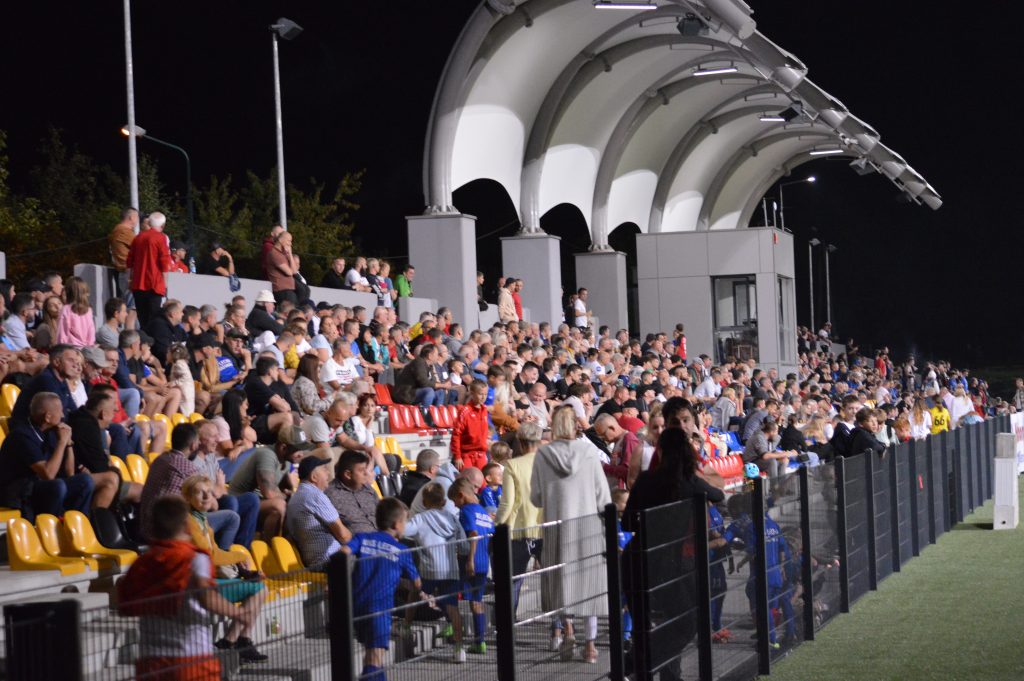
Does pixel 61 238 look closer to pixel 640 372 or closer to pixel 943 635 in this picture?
pixel 640 372

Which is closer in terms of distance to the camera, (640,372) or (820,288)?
(640,372)

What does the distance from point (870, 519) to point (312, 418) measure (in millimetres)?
5171

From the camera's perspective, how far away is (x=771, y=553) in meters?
9.51

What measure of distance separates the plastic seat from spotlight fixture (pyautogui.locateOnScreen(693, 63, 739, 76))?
15.9m

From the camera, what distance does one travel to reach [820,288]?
63.7 m

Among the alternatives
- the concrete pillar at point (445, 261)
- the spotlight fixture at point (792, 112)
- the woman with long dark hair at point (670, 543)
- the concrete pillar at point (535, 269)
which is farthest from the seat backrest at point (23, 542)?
the spotlight fixture at point (792, 112)

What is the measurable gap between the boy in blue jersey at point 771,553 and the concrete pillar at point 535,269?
20095 millimetres

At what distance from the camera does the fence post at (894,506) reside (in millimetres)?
14031

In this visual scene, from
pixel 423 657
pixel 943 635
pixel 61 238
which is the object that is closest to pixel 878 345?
pixel 61 238

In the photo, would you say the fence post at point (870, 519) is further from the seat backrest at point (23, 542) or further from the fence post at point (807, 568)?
the seat backrest at point (23, 542)

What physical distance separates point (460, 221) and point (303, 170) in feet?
194

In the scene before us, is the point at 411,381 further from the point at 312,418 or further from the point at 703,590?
the point at 703,590

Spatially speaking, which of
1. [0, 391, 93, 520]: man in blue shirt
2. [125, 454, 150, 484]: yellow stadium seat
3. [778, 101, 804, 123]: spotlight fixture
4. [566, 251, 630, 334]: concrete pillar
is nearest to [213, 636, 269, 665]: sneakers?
[0, 391, 93, 520]: man in blue shirt

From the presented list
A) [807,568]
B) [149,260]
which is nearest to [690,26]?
[149,260]
